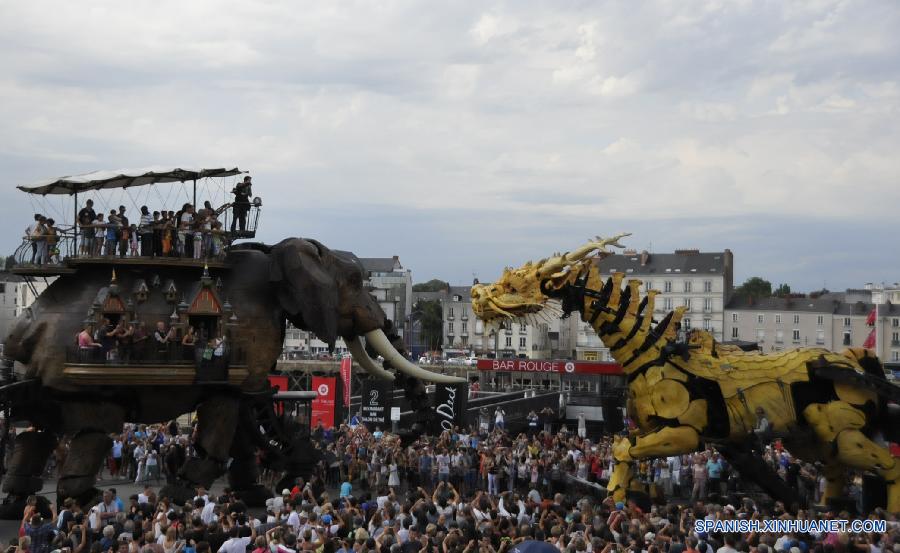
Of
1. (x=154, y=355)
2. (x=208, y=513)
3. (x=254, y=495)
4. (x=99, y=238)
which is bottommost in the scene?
(x=254, y=495)

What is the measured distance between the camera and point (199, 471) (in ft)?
55.0

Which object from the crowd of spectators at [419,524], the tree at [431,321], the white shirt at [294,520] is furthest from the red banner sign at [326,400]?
the tree at [431,321]

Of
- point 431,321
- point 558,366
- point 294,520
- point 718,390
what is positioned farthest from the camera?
point 431,321

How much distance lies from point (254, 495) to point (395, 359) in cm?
330

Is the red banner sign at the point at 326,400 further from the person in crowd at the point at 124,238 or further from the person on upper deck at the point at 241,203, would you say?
the person in crowd at the point at 124,238

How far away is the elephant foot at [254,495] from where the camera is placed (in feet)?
60.3

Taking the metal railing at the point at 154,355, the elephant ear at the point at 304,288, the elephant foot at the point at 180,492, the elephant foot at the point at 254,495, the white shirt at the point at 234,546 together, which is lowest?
the elephant foot at the point at 254,495

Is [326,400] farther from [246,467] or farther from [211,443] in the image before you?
[211,443]

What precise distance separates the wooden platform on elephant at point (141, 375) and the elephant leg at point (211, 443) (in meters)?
0.49

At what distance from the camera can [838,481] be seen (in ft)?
59.7

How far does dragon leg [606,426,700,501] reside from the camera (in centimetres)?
1722

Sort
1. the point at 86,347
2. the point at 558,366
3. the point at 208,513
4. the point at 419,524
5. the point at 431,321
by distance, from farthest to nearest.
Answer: the point at 431,321
the point at 558,366
the point at 86,347
the point at 208,513
the point at 419,524

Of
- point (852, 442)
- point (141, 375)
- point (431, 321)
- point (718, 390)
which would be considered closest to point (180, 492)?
point (141, 375)

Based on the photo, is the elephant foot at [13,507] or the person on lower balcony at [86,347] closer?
the person on lower balcony at [86,347]
